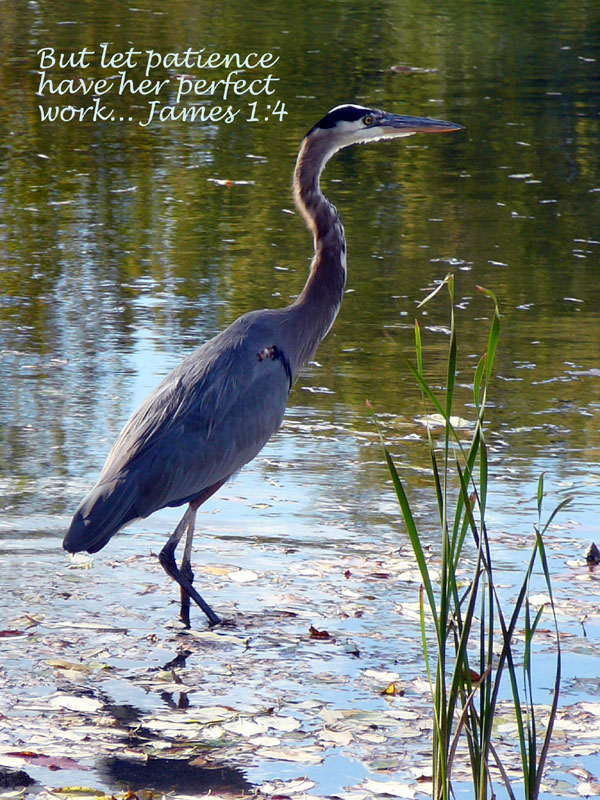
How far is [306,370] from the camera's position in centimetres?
769

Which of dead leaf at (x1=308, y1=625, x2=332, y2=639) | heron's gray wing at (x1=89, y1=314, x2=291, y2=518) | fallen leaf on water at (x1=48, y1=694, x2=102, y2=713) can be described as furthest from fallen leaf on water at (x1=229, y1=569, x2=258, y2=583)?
fallen leaf on water at (x1=48, y1=694, x2=102, y2=713)

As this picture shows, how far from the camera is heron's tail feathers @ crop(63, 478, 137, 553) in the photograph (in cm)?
471

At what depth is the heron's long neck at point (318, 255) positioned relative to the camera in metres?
5.75

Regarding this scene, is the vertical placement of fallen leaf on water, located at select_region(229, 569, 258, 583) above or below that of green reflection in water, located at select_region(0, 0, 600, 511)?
below

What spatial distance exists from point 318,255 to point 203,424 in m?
1.11

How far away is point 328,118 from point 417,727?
3006 millimetres

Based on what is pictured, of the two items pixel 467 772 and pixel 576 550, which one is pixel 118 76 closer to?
pixel 576 550

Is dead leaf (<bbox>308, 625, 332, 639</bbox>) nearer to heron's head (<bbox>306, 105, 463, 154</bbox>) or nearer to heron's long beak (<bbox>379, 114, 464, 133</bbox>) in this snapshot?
heron's head (<bbox>306, 105, 463, 154</bbox>)

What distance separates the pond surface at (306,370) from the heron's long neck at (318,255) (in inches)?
31.1

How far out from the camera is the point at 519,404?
23.6 feet

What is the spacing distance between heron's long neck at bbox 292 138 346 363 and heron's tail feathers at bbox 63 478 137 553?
3.88 ft

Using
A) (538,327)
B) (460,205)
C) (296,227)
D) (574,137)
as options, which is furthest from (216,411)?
(574,137)

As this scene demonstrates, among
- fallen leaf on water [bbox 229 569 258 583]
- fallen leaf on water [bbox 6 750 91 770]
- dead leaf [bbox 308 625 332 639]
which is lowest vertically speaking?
fallen leaf on water [bbox 6 750 91 770]

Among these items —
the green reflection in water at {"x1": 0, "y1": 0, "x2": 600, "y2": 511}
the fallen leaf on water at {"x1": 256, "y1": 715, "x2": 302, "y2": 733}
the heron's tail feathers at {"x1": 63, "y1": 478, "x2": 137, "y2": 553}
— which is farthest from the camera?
the green reflection in water at {"x1": 0, "y1": 0, "x2": 600, "y2": 511}
